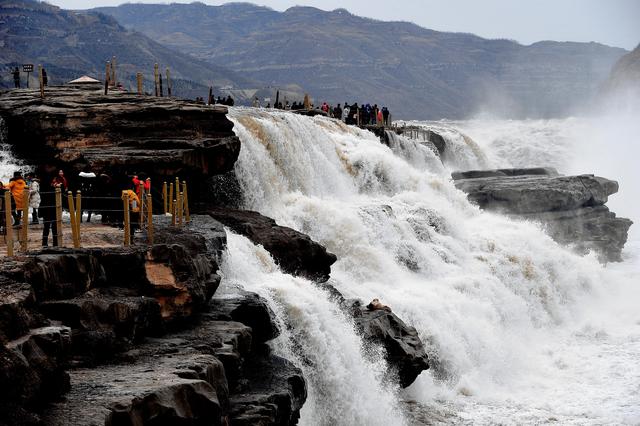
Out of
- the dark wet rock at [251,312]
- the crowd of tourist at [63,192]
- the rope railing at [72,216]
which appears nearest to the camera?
the rope railing at [72,216]

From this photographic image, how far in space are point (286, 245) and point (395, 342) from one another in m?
3.71

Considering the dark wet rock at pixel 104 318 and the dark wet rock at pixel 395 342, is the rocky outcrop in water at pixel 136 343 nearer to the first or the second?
the dark wet rock at pixel 104 318

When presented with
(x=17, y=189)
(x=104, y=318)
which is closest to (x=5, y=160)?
(x=17, y=189)

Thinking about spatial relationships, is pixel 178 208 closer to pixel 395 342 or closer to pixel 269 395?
pixel 395 342

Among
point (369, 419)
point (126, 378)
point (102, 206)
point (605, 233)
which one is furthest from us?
point (605, 233)

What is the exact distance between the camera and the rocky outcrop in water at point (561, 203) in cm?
4125

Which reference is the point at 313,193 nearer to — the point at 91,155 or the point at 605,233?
the point at 91,155

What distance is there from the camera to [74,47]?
17450cm

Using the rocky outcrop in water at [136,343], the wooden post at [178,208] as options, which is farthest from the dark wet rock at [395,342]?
the wooden post at [178,208]

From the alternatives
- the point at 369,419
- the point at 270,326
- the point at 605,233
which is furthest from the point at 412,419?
the point at 605,233

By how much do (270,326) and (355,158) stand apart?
18.4 m

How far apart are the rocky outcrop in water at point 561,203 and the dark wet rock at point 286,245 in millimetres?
19193

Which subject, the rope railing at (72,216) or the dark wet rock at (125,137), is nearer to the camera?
the rope railing at (72,216)

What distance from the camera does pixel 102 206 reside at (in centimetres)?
2248
